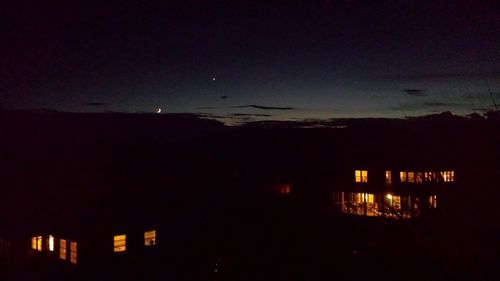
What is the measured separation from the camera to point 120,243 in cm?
1570

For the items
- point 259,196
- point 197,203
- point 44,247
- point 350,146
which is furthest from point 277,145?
point 44,247

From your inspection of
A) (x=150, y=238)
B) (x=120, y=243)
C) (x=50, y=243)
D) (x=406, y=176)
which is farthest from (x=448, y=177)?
(x=406, y=176)

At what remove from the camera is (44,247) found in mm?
16109

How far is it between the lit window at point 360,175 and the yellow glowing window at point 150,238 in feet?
48.3

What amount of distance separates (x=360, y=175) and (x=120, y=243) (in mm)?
16362

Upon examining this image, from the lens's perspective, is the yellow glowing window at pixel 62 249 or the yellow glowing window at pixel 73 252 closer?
the yellow glowing window at pixel 73 252

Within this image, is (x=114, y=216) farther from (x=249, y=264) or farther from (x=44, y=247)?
(x=249, y=264)

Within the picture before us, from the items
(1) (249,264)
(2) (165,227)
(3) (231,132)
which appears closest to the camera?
(1) (249,264)

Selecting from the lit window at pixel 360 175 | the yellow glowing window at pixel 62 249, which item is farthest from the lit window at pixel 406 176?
the yellow glowing window at pixel 62 249

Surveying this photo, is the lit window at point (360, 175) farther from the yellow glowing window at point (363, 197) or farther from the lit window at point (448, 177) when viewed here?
the lit window at point (448, 177)

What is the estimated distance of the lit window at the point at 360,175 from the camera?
27.2 meters

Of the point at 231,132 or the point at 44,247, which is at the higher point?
the point at 231,132

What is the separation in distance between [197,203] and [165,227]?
3229 mm

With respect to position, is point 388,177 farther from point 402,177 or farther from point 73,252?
point 73,252
